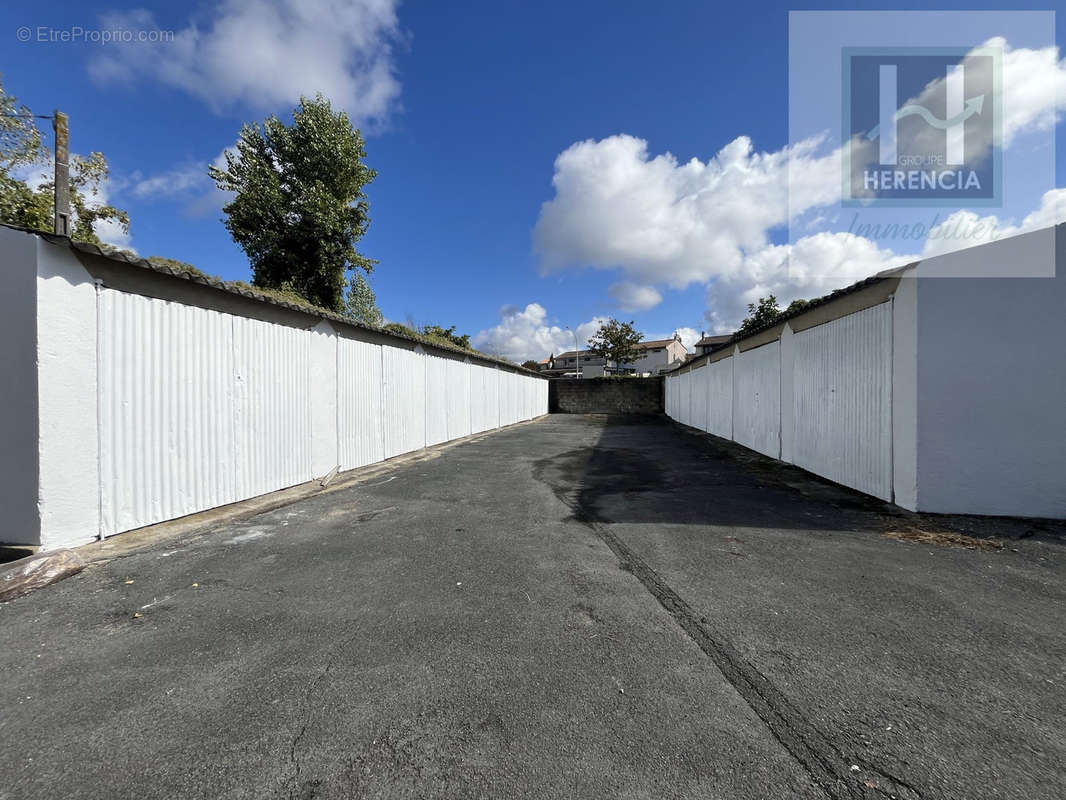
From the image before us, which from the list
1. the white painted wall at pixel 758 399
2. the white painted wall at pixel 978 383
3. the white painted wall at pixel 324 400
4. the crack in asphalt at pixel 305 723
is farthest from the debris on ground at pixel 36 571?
the white painted wall at pixel 758 399

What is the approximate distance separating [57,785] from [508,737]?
1755 millimetres

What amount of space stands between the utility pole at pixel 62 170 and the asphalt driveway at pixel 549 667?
3.51 m

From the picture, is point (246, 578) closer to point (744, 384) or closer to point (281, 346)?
point (281, 346)

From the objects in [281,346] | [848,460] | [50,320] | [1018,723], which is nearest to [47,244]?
[50,320]

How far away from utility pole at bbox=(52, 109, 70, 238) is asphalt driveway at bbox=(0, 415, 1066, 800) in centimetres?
351

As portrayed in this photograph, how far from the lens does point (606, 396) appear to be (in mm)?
27547

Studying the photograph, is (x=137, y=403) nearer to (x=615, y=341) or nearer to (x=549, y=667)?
(x=549, y=667)

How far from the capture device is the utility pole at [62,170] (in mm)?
4059

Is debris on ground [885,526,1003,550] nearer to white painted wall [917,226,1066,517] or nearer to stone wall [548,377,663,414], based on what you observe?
white painted wall [917,226,1066,517]

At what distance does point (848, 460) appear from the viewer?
645 centimetres

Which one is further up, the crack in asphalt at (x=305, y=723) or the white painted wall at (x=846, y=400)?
the white painted wall at (x=846, y=400)

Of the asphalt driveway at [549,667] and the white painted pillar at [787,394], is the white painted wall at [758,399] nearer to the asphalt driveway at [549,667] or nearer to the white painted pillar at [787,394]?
the white painted pillar at [787,394]

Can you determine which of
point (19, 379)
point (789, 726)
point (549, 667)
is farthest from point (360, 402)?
point (789, 726)

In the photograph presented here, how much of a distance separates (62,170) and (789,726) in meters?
7.59
